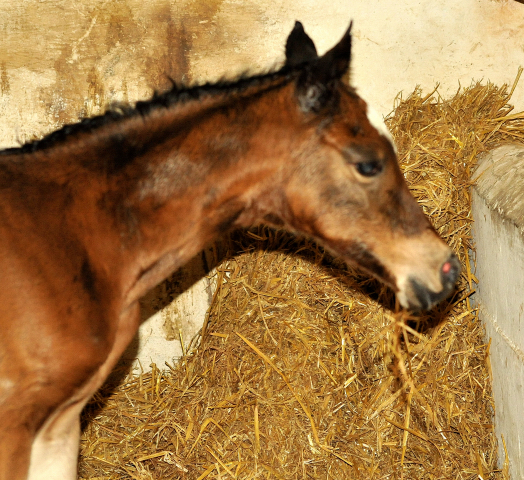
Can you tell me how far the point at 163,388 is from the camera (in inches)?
154

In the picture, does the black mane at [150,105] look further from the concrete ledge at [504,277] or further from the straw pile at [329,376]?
the straw pile at [329,376]

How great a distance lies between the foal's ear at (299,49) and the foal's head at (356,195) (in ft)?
0.16

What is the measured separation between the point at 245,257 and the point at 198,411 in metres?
0.99

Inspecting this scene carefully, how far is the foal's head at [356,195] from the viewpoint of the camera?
230 centimetres

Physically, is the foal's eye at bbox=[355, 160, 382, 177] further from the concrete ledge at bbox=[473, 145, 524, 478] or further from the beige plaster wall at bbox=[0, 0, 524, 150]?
the beige plaster wall at bbox=[0, 0, 524, 150]

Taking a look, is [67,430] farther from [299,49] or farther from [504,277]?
[504,277]

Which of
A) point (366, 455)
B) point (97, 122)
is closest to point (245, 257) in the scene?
point (366, 455)

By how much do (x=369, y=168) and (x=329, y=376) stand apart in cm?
152

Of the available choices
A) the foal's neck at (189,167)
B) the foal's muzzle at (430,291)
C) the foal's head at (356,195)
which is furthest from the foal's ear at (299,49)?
the foal's muzzle at (430,291)

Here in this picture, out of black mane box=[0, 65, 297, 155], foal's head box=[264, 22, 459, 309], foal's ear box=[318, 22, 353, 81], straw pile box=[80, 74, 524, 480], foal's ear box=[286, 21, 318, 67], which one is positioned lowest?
straw pile box=[80, 74, 524, 480]

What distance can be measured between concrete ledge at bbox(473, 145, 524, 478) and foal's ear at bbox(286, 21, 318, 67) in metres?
1.19

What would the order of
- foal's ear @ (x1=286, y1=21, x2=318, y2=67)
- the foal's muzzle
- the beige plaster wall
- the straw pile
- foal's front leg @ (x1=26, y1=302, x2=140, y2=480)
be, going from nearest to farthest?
1. foal's front leg @ (x1=26, y1=302, x2=140, y2=480)
2. the foal's muzzle
3. foal's ear @ (x1=286, y1=21, x2=318, y2=67)
4. the straw pile
5. the beige plaster wall

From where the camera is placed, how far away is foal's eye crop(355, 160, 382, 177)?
2.30 meters

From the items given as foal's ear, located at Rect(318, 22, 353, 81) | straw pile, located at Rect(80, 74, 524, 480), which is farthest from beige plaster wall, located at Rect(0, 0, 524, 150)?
foal's ear, located at Rect(318, 22, 353, 81)
